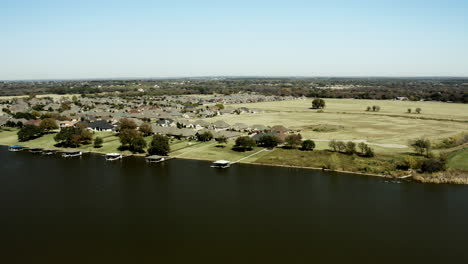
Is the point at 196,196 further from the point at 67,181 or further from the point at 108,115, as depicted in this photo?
the point at 108,115

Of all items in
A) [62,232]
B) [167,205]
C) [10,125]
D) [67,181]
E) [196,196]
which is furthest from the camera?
[10,125]

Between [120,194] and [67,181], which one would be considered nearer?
[120,194]

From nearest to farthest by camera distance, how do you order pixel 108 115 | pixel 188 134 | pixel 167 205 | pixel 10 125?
pixel 167 205
pixel 188 134
pixel 10 125
pixel 108 115

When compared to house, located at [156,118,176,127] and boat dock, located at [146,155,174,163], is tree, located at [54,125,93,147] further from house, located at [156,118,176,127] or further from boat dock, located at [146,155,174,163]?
house, located at [156,118,176,127]

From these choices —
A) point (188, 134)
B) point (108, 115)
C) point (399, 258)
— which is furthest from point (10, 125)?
point (399, 258)

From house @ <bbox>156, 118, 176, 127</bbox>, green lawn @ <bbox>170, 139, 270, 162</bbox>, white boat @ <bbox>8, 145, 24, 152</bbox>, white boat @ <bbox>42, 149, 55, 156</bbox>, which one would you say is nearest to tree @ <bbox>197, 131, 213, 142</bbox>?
green lawn @ <bbox>170, 139, 270, 162</bbox>
